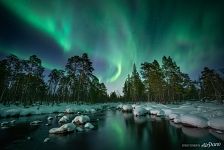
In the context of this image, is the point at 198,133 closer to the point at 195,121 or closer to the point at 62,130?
the point at 195,121

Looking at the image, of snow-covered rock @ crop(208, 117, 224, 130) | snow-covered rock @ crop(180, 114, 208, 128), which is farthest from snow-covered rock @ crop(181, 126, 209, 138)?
snow-covered rock @ crop(208, 117, 224, 130)

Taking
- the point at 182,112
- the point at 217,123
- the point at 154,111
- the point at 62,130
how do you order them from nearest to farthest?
the point at 217,123, the point at 62,130, the point at 182,112, the point at 154,111

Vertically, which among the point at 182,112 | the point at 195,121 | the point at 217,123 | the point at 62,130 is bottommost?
the point at 62,130

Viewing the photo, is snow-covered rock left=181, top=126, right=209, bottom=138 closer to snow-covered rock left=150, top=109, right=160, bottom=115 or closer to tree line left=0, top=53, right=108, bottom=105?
snow-covered rock left=150, top=109, right=160, bottom=115

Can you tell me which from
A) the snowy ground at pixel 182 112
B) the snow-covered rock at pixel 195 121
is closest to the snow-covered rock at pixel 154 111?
the snowy ground at pixel 182 112

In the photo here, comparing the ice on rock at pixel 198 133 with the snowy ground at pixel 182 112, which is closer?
the ice on rock at pixel 198 133

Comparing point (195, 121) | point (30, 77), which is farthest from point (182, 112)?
point (30, 77)

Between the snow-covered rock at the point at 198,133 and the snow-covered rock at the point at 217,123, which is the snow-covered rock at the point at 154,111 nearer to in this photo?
the snow-covered rock at the point at 198,133

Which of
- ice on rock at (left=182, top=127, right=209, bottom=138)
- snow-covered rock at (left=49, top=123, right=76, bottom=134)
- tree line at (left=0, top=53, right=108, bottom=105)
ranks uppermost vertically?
tree line at (left=0, top=53, right=108, bottom=105)

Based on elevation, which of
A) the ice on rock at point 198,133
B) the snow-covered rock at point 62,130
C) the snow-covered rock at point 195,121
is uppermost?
the snow-covered rock at point 195,121

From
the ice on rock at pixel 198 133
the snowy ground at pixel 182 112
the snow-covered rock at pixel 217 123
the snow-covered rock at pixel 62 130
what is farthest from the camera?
the snow-covered rock at pixel 62 130

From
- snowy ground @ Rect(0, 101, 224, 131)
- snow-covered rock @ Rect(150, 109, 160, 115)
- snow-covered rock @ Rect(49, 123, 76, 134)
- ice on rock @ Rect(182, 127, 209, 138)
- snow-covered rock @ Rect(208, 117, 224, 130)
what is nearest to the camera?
ice on rock @ Rect(182, 127, 209, 138)

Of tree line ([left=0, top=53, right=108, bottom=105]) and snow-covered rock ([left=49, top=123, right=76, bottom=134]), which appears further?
tree line ([left=0, top=53, right=108, bottom=105])

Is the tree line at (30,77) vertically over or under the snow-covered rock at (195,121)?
over
